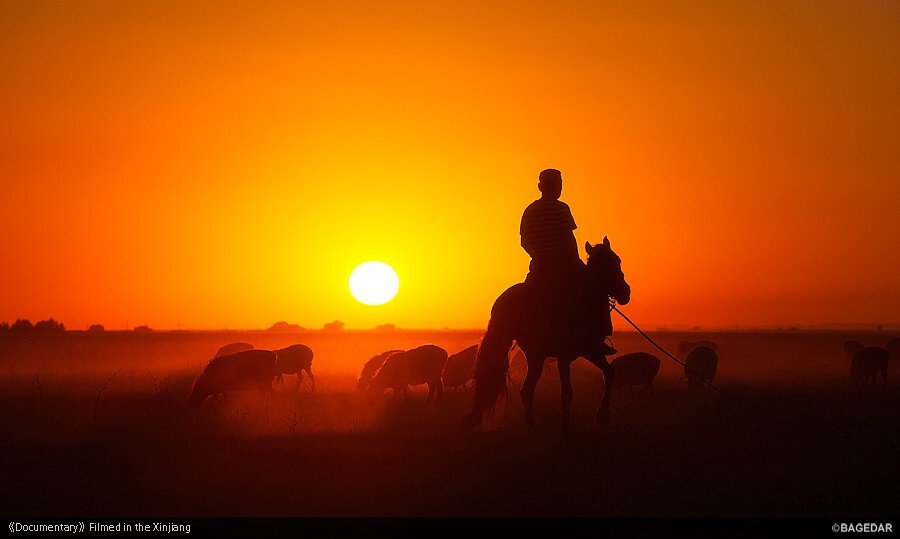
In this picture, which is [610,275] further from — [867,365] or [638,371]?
[867,365]

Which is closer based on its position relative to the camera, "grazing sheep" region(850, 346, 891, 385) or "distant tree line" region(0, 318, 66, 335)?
"grazing sheep" region(850, 346, 891, 385)

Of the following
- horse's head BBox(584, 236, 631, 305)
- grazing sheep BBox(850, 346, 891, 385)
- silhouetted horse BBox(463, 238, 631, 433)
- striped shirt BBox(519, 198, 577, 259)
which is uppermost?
striped shirt BBox(519, 198, 577, 259)

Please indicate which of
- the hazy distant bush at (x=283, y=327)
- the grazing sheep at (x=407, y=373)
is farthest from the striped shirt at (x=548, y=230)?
the hazy distant bush at (x=283, y=327)

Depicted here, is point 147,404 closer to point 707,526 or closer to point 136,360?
point 707,526

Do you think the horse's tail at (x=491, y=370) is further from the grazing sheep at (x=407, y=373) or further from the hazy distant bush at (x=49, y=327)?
the hazy distant bush at (x=49, y=327)

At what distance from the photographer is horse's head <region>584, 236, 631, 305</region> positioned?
482 inches

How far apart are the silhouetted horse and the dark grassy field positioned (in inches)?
23.6

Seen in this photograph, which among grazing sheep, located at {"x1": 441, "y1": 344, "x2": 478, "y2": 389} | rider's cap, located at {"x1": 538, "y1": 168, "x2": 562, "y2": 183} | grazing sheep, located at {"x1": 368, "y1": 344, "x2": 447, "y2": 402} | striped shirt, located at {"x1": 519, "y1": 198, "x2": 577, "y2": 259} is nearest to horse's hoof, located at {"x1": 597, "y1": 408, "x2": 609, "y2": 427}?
striped shirt, located at {"x1": 519, "y1": 198, "x2": 577, "y2": 259}

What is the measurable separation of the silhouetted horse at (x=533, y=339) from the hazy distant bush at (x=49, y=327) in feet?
255

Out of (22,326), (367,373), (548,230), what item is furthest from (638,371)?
(22,326)

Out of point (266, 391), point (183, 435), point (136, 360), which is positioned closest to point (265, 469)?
point (183, 435)

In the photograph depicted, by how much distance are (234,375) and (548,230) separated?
9.13 meters

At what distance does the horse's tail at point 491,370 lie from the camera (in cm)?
1188

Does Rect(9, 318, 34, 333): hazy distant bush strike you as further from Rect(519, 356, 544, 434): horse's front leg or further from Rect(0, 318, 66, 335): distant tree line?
Rect(519, 356, 544, 434): horse's front leg
